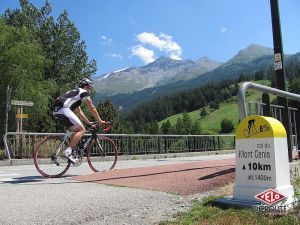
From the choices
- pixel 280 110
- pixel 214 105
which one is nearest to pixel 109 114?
pixel 280 110

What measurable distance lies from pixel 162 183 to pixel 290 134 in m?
3.16

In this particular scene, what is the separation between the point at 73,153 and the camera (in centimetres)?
952

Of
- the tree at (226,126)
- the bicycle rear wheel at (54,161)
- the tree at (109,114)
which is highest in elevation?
the tree at (226,126)

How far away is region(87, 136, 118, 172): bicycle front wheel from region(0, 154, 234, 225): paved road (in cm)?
219

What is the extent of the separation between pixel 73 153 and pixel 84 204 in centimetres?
361

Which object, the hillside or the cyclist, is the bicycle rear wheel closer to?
the cyclist

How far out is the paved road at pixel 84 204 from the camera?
17.1ft

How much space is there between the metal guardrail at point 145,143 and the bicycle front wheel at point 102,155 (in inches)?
19.6

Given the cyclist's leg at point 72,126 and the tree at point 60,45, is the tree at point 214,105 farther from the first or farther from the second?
the cyclist's leg at point 72,126

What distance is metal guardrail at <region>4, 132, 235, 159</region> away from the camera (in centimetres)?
1683

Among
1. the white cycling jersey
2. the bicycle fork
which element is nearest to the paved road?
the bicycle fork

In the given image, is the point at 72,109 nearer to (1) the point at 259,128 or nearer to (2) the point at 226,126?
(1) the point at 259,128

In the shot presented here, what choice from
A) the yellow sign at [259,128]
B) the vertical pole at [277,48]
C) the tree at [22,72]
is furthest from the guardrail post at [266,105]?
the tree at [22,72]

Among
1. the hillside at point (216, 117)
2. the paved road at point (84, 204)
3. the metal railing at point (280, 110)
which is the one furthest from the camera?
the hillside at point (216, 117)
